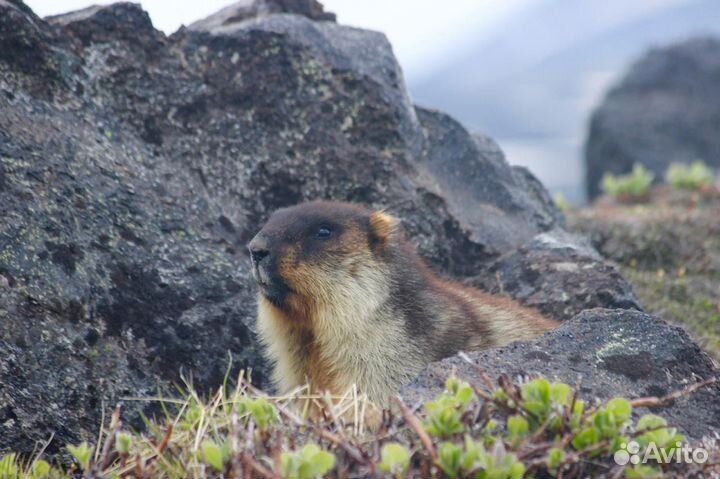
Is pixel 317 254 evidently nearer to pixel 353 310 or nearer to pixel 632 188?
pixel 353 310

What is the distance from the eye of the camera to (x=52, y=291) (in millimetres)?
5582

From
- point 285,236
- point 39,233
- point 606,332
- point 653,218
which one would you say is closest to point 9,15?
point 39,233

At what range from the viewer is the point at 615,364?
469 centimetres

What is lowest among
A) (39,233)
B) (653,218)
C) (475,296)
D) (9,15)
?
(653,218)

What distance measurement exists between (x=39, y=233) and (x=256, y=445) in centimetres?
259

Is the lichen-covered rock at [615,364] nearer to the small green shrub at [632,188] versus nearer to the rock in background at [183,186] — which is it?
the rock in background at [183,186]

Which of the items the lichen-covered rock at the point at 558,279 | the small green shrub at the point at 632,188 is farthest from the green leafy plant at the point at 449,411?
the small green shrub at the point at 632,188

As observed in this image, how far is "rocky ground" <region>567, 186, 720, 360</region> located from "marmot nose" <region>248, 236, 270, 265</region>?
12.2 feet

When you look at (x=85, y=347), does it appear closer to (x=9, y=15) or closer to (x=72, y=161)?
(x=72, y=161)

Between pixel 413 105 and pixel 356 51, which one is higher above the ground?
pixel 356 51

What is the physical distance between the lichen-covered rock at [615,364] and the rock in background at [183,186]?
1.97 meters

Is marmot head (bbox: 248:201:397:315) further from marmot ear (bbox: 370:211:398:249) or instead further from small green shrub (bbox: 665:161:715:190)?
small green shrub (bbox: 665:161:715:190)

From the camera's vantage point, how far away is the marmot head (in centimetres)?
587

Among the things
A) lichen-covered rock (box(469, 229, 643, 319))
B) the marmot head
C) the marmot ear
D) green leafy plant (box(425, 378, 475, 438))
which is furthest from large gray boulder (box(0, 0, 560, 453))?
green leafy plant (box(425, 378, 475, 438))
